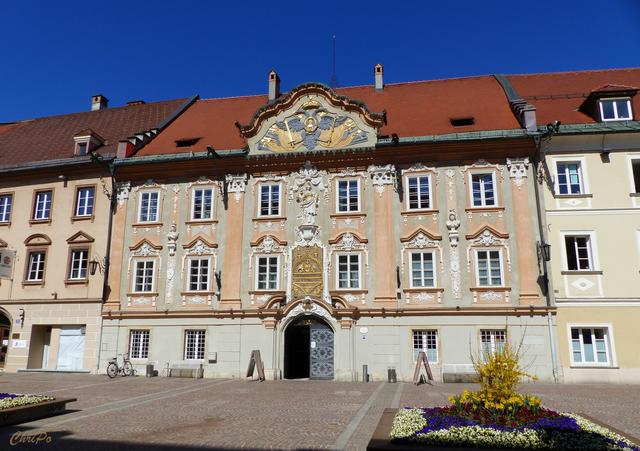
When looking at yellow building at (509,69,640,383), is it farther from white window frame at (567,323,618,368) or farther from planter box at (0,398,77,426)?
planter box at (0,398,77,426)

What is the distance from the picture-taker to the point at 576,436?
8.48m

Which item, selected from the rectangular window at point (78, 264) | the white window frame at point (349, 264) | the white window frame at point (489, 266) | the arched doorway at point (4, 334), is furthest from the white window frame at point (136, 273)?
the white window frame at point (489, 266)

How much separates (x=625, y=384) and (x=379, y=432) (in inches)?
649

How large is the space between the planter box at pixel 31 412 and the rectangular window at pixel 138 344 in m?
12.3

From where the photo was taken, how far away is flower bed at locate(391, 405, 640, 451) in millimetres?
8188

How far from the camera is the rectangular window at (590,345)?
70.8 ft

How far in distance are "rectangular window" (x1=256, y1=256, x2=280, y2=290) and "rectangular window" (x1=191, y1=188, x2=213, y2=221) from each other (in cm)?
374

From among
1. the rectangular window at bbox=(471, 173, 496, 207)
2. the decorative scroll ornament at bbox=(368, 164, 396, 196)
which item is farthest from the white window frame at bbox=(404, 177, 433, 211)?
the rectangular window at bbox=(471, 173, 496, 207)

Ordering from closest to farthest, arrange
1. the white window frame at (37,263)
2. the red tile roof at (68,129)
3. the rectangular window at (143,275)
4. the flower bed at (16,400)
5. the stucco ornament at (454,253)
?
1. the flower bed at (16,400)
2. the stucco ornament at (454,253)
3. the rectangular window at (143,275)
4. the white window frame at (37,263)
5. the red tile roof at (68,129)

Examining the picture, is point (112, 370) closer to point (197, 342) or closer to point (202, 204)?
point (197, 342)

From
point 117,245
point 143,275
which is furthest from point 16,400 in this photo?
Result: point 117,245

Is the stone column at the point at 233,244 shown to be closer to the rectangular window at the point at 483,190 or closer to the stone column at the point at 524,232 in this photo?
the rectangular window at the point at 483,190

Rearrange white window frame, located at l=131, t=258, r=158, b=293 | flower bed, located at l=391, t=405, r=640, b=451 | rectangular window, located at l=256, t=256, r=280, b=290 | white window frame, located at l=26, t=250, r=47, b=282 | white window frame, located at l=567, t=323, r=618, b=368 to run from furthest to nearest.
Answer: white window frame, located at l=26, t=250, r=47, b=282 → white window frame, located at l=131, t=258, r=158, b=293 → rectangular window, located at l=256, t=256, r=280, b=290 → white window frame, located at l=567, t=323, r=618, b=368 → flower bed, located at l=391, t=405, r=640, b=451

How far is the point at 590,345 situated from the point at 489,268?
16.6 ft
